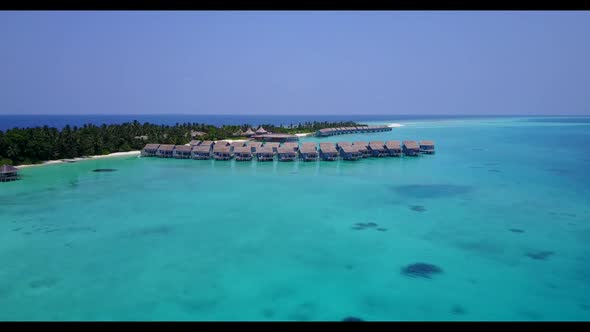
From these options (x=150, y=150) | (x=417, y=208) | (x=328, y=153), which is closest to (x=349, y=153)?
(x=328, y=153)

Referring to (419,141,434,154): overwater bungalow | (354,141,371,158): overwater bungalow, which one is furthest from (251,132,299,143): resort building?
(419,141,434,154): overwater bungalow

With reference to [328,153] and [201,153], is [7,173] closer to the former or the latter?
[201,153]

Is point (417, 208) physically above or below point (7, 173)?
below

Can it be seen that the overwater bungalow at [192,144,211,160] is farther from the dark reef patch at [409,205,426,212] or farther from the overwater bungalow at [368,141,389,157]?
the dark reef patch at [409,205,426,212]

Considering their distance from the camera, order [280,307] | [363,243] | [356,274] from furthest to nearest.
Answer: [363,243] → [356,274] → [280,307]
